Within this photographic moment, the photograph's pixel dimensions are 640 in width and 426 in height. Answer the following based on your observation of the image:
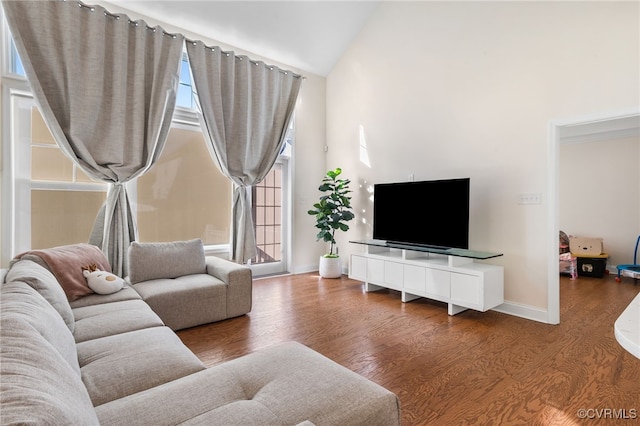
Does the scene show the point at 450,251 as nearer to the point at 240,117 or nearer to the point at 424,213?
the point at 424,213

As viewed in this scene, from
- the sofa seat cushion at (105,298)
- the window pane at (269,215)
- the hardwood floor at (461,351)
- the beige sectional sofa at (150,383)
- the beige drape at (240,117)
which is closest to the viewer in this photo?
the beige sectional sofa at (150,383)

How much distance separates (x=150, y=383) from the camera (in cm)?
142

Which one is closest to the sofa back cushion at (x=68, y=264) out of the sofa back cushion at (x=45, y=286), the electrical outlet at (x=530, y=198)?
the sofa back cushion at (x=45, y=286)

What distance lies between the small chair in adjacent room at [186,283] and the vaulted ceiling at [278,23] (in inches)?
113

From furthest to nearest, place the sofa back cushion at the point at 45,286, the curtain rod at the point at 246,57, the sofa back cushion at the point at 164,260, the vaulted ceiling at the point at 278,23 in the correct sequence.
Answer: the curtain rod at the point at 246,57
the vaulted ceiling at the point at 278,23
the sofa back cushion at the point at 164,260
the sofa back cushion at the point at 45,286

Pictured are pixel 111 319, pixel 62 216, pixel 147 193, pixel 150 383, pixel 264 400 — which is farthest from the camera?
pixel 147 193

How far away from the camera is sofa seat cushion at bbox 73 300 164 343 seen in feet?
6.40

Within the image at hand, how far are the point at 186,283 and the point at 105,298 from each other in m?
0.68

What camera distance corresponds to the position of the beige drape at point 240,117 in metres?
4.32

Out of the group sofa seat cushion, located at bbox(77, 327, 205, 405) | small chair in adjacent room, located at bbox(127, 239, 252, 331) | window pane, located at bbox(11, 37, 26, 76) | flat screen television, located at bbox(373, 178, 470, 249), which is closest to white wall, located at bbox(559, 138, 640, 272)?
flat screen television, located at bbox(373, 178, 470, 249)

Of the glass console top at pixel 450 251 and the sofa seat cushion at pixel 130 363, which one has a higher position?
the glass console top at pixel 450 251

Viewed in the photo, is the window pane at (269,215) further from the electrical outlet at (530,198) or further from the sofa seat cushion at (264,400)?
the sofa seat cushion at (264,400)

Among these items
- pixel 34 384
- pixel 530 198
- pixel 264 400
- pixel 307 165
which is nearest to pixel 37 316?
pixel 34 384

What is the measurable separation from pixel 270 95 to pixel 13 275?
12.5 feet
